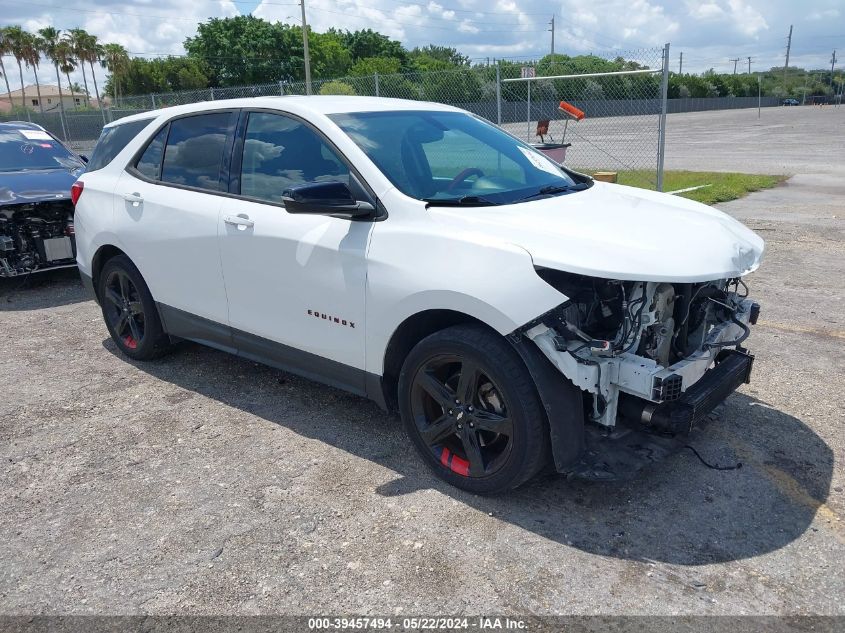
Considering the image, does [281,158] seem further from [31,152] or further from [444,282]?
[31,152]

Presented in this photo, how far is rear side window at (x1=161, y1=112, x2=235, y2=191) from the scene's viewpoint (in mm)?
4435

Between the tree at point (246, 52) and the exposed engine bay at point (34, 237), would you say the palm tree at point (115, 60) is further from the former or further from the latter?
the exposed engine bay at point (34, 237)

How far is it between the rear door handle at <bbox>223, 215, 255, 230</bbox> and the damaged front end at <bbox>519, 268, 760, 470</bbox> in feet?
6.13

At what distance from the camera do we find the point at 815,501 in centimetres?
336

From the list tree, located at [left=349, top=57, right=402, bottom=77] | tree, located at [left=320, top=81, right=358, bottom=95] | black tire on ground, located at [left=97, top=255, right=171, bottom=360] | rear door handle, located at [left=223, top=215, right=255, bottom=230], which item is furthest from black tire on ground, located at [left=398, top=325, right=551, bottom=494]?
tree, located at [left=349, top=57, right=402, bottom=77]

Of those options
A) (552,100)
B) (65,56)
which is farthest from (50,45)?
(552,100)

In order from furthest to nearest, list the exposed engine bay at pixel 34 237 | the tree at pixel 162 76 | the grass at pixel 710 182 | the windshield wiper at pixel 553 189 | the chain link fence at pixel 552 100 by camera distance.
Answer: the tree at pixel 162 76 → the chain link fence at pixel 552 100 → the grass at pixel 710 182 → the exposed engine bay at pixel 34 237 → the windshield wiper at pixel 553 189

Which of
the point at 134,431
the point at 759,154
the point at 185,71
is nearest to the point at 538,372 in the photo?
the point at 134,431

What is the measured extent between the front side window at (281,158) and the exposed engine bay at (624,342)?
54.3 inches

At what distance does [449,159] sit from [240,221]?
1.27m

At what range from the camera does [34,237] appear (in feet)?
24.6

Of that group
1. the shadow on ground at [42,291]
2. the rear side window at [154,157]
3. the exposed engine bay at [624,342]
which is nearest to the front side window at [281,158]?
the rear side window at [154,157]

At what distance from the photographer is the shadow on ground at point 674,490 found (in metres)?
3.12

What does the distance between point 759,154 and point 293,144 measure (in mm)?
20200
